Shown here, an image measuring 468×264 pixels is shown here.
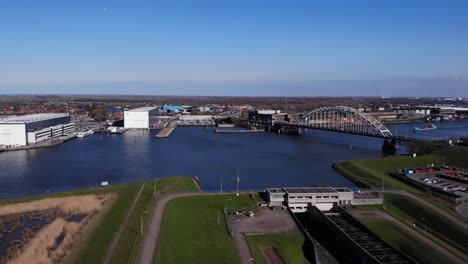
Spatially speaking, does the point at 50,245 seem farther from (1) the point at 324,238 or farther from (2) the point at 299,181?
(2) the point at 299,181

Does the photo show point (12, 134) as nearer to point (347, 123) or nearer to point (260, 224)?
point (260, 224)

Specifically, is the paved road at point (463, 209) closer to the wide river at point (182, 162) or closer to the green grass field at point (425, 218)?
the green grass field at point (425, 218)

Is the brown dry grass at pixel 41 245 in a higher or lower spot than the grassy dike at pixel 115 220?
lower

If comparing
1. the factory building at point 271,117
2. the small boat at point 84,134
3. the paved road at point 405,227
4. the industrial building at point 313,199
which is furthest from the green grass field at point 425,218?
the factory building at point 271,117

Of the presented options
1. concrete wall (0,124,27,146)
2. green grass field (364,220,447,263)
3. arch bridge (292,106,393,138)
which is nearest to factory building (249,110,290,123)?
arch bridge (292,106,393,138)

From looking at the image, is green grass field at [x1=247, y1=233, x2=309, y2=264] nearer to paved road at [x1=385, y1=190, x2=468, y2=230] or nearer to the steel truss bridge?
paved road at [x1=385, y1=190, x2=468, y2=230]

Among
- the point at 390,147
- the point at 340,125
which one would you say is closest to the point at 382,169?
the point at 390,147
